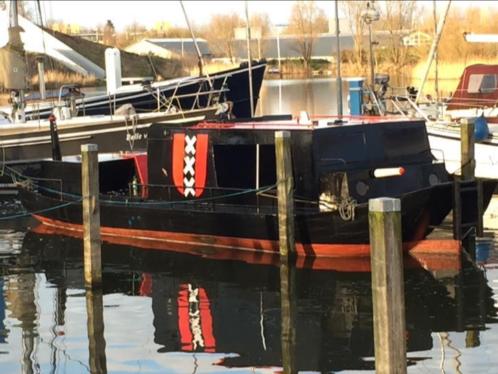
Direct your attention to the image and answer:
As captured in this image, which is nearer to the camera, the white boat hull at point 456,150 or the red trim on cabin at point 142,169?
the red trim on cabin at point 142,169

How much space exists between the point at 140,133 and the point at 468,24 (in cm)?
4151

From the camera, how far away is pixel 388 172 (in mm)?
17203

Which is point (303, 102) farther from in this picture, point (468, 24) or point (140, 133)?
point (140, 133)

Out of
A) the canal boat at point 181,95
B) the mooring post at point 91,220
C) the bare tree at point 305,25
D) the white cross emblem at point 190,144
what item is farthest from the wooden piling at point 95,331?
the bare tree at point 305,25

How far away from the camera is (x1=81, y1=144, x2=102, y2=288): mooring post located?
15.5m

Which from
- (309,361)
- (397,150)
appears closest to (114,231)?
(397,150)

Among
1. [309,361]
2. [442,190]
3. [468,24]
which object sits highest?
[468,24]

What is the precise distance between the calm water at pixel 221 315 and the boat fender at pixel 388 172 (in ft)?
4.97

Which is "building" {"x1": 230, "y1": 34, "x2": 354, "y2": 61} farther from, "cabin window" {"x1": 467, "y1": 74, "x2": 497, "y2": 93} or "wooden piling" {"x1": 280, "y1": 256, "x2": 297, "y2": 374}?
"wooden piling" {"x1": 280, "y1": 256, "x2": 297, "y2": 374}

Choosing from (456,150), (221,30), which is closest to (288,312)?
(456,150)

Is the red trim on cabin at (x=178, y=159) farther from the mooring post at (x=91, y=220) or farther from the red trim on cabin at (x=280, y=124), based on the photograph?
the mooring post at (x=91, y=220)

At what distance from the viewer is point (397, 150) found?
728 inches

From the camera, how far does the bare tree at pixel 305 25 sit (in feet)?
344

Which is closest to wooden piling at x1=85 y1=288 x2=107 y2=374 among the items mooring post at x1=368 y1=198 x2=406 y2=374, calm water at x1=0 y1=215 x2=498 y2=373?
calm water at x1=0 y1=215 x2=498 y2=373
